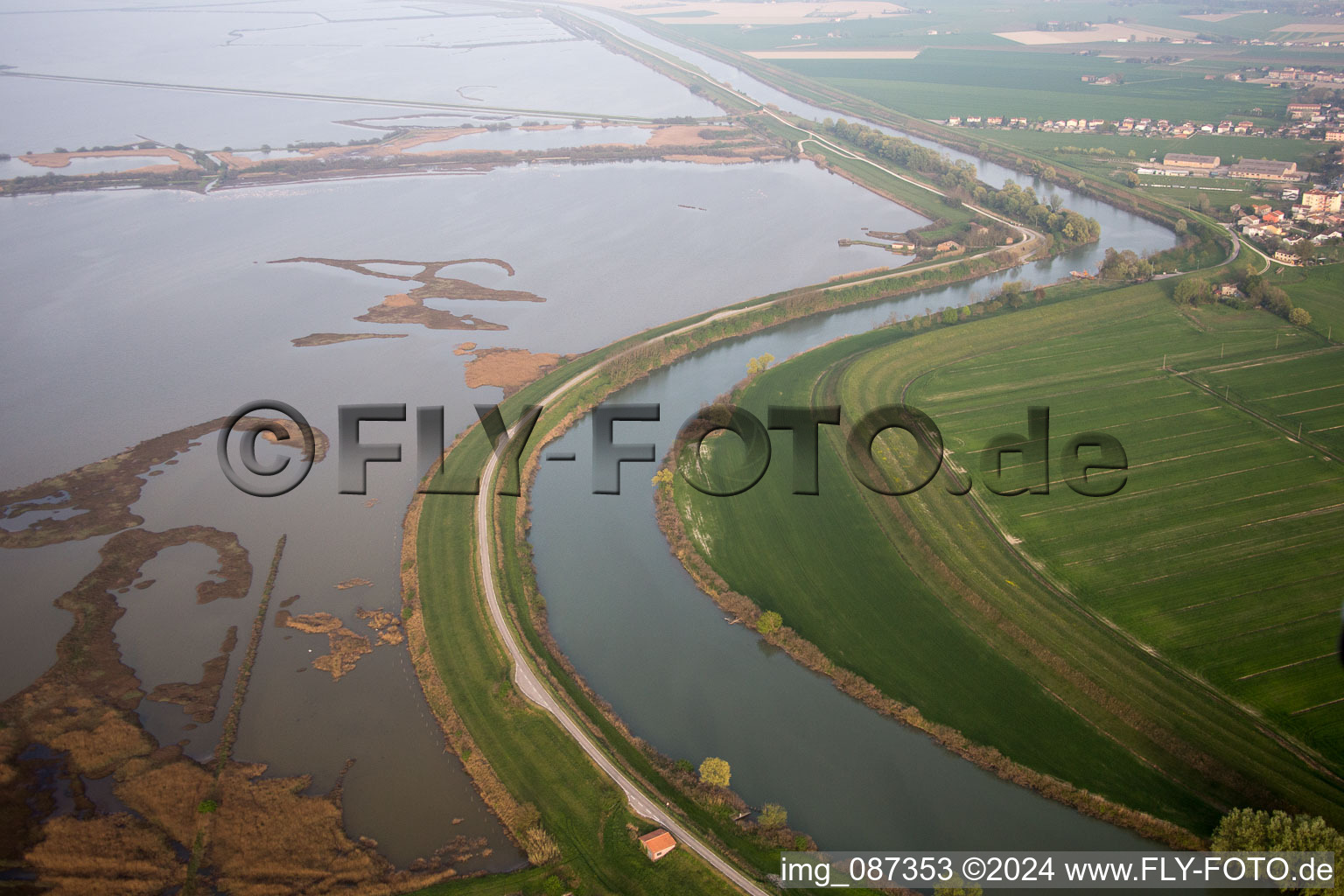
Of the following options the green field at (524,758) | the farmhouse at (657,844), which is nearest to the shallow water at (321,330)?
the green field at (524,758)

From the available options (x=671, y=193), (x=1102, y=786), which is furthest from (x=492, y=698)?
(x=671, y=193)

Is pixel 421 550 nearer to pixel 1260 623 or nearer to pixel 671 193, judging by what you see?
pixel 1260 623

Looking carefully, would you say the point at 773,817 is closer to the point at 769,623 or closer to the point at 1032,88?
the point at 769,623

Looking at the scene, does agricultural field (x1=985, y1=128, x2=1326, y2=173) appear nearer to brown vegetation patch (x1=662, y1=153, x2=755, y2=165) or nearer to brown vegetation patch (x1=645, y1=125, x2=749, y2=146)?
brown vegetation patch (x1=662, y1=153, x2=755, y2=165)

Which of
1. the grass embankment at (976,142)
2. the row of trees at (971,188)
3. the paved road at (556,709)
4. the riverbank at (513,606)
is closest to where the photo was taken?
the paved road at (556,709)

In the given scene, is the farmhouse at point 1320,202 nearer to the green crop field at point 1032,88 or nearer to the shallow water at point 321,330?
the shallow water at point 321,330

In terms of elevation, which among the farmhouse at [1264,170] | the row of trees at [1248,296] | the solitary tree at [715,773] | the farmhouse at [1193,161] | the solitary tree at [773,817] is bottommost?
the solitary tree at [773,817]
